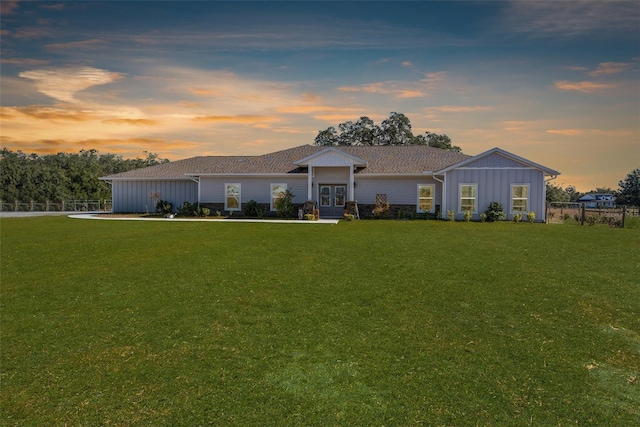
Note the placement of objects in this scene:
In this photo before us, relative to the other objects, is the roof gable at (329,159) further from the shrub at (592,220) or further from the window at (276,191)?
the shrub at (592,220)

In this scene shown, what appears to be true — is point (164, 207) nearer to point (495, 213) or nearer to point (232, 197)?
point (232, 197)

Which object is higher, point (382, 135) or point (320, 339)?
point (382, 135)

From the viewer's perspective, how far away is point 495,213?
2356 centimetres

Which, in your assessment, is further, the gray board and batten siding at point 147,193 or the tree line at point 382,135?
the tree line at point 382,135

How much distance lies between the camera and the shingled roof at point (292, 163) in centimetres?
2665

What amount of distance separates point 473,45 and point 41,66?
62.5 ft

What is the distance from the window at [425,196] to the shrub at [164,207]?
17.4 m

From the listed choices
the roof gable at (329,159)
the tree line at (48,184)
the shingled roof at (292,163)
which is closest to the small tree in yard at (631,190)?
→ the shingled roof at (292,163)

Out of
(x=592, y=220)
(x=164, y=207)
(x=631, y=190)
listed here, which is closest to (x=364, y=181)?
(x=592, y=220)

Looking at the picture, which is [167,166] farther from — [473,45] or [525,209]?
[525,209]

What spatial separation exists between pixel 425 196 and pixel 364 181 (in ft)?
13.0

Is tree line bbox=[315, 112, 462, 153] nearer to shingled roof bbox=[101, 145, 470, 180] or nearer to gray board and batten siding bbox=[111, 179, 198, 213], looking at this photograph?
shingled roof bbox=[101, 145, 470, 180]

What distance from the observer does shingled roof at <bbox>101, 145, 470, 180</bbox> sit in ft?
87.4

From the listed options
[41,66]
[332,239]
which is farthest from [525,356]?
[41,66]
